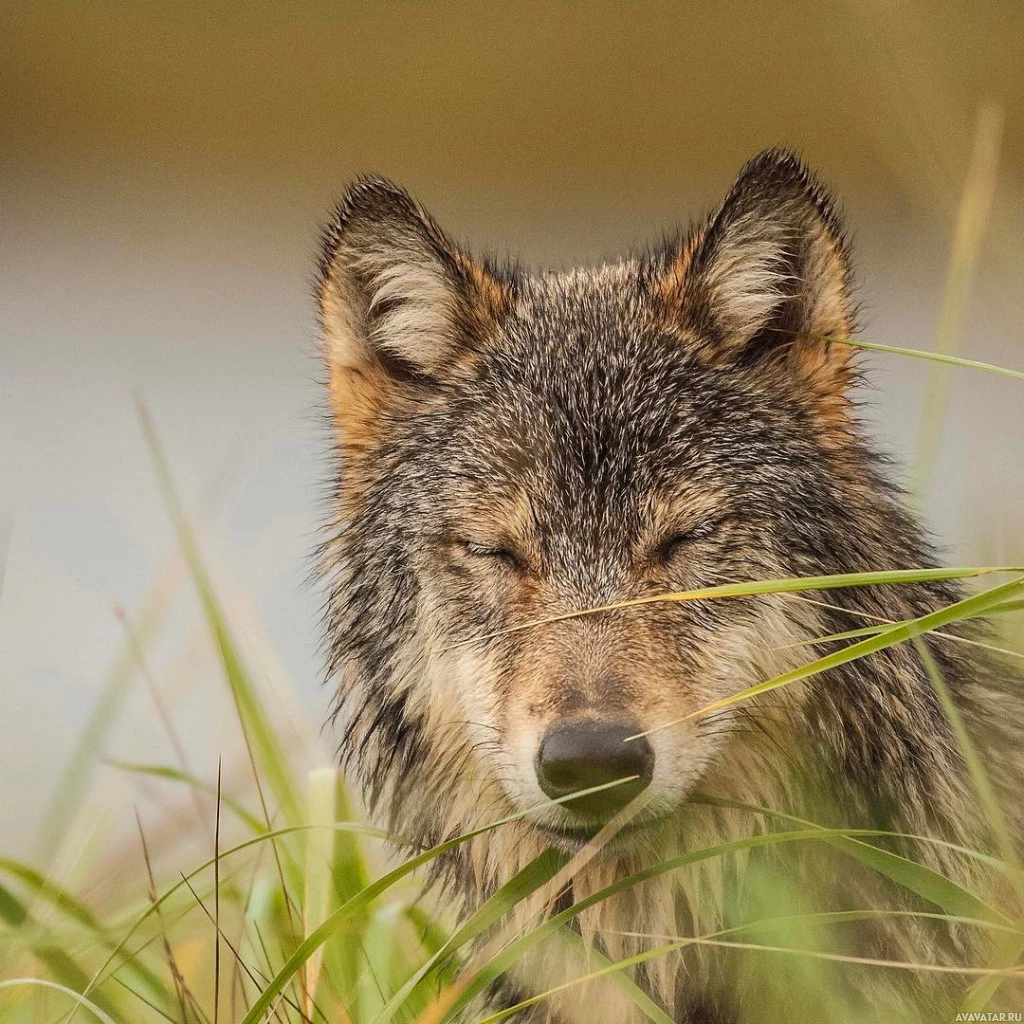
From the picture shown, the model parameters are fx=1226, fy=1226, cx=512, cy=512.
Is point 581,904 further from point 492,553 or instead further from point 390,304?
point 390,304

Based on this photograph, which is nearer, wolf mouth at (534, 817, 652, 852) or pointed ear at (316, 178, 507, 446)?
wolf mouth at (534, 817, 652, 852)

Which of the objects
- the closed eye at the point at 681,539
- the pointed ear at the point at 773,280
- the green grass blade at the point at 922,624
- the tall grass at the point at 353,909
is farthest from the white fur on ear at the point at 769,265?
the green grass blade at the point at 922,624

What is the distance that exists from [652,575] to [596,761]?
547mm

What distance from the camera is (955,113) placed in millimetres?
3881

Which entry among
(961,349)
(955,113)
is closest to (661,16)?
(955,113)

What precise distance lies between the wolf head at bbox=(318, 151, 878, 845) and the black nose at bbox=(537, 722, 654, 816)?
0.8 inches

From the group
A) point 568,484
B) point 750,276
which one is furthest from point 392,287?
point 750,276

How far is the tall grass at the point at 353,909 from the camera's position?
6.48 feet

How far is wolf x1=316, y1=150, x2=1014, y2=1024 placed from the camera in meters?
2.49

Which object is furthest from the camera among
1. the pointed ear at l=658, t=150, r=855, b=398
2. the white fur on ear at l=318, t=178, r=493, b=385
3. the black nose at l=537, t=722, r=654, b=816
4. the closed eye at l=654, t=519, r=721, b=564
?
the white fur on ear at l=318, t=178, r=493, b=385

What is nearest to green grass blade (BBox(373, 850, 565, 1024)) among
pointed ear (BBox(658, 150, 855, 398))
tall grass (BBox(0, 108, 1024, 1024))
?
tall grass (BBox(0, 108, 1024, 1024))

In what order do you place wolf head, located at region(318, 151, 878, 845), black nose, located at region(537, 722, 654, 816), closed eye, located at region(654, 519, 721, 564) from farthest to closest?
closed eye, located at region(654, 519, 721, 564)
wolf head, located at region(318, 151, 878, 845)
black nose, located at region(537, 722, 654, 816)

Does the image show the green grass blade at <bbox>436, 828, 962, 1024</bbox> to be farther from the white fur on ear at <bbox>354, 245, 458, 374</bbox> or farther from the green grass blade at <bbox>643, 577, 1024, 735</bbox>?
the white fur on ear at <bbox>354, 245, 458, 374</bbox>

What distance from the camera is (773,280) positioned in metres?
2.77
